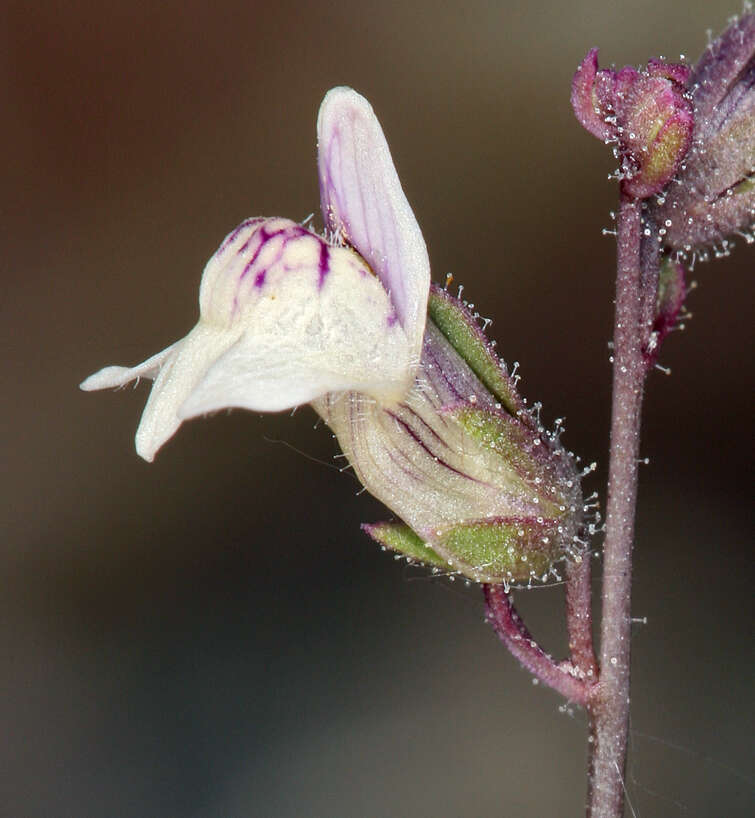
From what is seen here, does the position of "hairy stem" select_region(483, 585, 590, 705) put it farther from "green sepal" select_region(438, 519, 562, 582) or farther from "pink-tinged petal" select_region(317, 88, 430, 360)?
"pink-tinged petal" select_region(317, 88, 430, 360)

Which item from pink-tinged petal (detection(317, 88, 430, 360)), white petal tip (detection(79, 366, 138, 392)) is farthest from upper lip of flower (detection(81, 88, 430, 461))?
white petal tip (detection(79, 366, 138, 392))

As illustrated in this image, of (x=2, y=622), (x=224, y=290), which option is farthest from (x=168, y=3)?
(x=224, y=290)

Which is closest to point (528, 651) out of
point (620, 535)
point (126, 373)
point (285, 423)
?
point (620, 535)

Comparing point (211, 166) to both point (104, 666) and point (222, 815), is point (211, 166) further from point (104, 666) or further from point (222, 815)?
point (222, 815)

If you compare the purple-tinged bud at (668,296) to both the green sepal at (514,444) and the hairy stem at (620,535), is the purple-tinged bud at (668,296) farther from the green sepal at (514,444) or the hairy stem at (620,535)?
the green sepal at (514,444)

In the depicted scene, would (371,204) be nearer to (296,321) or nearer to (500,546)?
(296,321)

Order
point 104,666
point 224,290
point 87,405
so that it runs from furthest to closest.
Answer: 1. point 87,405
2. point 104,666
3. point 224,290
